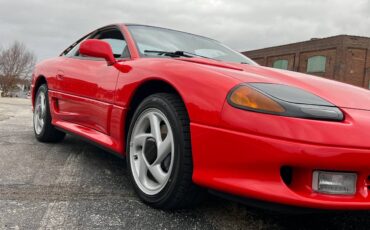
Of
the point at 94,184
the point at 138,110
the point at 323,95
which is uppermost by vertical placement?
the point at 323,95

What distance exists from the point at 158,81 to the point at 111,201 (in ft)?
2.59

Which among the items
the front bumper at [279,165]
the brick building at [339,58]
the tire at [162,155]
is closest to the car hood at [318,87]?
the front bumper at [279,165]

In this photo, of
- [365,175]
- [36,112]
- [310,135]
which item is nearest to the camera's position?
[310,135]

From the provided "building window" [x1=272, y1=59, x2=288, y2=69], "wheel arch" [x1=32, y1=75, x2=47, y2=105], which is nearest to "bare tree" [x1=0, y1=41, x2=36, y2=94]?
"building window" [x1=272, y1=59, x2=288, y2=69]

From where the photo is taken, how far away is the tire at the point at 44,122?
416cm

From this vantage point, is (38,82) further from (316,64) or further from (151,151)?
(316,64)

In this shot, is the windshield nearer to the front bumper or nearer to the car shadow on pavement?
the car shadow on pavement

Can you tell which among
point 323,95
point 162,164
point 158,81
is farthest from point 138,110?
point 323,95

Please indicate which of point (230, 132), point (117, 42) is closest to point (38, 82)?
point (117, 42)

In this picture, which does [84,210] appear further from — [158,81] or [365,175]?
[365,175]

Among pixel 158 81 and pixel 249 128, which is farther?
pixel 158 81

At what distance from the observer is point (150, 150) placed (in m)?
2.39

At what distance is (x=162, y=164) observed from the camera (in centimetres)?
231

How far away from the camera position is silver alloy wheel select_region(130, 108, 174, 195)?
2236 mm
